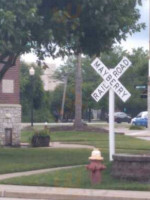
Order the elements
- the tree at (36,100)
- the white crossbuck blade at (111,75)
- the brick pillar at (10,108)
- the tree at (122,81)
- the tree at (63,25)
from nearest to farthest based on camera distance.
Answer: the white crossbuck blade at (111,75) → the tree at (63,25) → the brick pillar at (10,108) → the tree at (36,100) → the tree at (122,81)

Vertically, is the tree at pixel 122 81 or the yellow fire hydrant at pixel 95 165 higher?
the tree at pixel 122 81

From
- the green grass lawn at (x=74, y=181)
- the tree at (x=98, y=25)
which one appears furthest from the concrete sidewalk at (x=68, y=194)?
the tree at (x=98, y=25)

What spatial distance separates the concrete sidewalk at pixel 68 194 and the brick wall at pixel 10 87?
49.7 ft

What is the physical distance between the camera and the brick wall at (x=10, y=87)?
Answer: 31609 millimetres

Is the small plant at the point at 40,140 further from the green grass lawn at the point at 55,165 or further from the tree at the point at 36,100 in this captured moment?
the tree at the point at 36,100

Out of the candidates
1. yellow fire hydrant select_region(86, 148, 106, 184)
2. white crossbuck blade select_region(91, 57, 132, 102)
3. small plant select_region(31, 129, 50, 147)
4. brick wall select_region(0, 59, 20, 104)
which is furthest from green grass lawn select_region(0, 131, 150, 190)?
brick wall select_region(0, 59, 20, 104)

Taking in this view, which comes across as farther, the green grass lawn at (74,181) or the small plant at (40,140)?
the small plant at (40,140)

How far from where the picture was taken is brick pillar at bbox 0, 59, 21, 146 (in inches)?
1241

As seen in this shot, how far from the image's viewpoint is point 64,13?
20.9 meters

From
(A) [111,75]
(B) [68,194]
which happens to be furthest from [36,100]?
(B) [68,194]

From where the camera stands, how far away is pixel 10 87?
3189 cm

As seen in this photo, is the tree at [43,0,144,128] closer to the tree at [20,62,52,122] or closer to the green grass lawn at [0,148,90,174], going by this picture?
the green grass lawn at [0,148,90,174]

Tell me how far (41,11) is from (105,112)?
2927 inches

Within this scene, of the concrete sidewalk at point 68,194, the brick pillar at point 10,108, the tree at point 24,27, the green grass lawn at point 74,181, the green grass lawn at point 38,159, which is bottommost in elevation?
the concrete sidewalk at point 68,194
